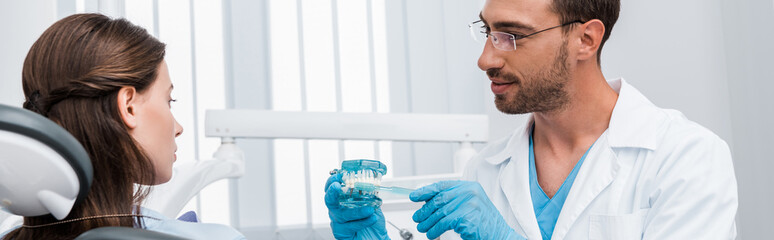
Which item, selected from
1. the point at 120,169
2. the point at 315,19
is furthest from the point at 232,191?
the point at 120,169

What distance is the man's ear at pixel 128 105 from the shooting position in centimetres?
87

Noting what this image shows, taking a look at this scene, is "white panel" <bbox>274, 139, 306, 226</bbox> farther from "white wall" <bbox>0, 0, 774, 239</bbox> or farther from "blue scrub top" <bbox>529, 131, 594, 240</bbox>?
"blue scrub top" <bbox>529, 131, 594, 240</bbox>

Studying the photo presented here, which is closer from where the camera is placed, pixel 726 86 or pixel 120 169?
pixel 120 169

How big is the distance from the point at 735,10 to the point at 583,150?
94 cm

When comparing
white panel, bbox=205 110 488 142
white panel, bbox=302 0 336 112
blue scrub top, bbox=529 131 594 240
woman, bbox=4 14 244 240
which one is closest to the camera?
woman, bbox=4 14 244 240

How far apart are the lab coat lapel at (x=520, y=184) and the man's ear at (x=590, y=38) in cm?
23

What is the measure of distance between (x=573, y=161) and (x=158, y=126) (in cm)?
86

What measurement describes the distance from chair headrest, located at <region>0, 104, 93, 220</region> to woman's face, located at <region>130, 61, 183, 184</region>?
0.30 meters

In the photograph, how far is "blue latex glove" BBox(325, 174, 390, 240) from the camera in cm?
122

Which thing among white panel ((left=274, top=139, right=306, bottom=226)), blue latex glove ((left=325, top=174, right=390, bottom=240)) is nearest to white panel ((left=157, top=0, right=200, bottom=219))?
white panel ((left=274, top=139, right=306, bottom=226))

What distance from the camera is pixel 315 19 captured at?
7.59 feet

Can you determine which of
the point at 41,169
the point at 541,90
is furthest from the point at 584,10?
the point at 41,169

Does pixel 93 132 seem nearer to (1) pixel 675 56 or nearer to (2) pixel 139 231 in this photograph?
(2) pixel 139 231

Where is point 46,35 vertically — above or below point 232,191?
above
